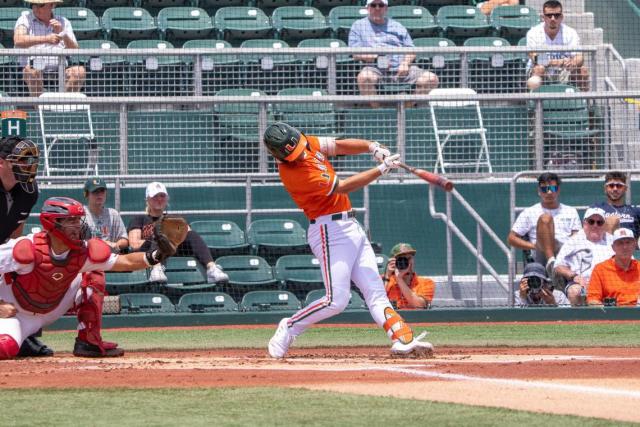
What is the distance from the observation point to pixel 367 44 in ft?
44.6

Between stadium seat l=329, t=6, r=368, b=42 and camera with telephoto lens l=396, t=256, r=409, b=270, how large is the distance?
5067 mm

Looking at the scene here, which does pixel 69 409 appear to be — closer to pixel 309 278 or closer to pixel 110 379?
pixel 110 379

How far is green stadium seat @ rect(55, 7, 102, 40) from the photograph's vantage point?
14.4 meters

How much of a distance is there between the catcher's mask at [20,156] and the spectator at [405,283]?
3941mm

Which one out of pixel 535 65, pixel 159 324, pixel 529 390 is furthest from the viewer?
pixel 535 65

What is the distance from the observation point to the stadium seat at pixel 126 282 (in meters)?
11.3

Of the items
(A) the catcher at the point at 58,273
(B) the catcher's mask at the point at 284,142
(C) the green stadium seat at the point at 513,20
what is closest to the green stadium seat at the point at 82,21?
(C) the green stadium seat at the point at 513,20

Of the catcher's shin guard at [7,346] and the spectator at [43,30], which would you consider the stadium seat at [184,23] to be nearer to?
the spectator at [43,30]

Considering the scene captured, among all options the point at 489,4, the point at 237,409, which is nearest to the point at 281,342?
the point at 237,409

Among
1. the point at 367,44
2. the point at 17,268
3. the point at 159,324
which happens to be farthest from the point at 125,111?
the point at 17,268

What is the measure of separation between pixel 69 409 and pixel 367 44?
8956mm

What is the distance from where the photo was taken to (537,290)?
11.1m

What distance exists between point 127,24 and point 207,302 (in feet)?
16.0

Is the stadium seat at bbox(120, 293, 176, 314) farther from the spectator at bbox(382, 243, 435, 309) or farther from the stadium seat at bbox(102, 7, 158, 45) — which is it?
the stadium seat at bbox(102, 7, 158, 45)
